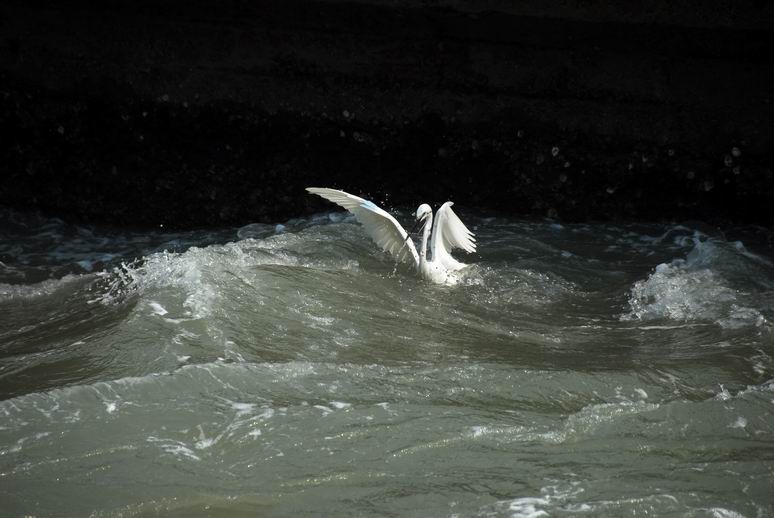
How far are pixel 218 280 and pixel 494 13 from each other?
4.05m

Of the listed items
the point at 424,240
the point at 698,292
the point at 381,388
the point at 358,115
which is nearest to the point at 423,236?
the point at 424,240

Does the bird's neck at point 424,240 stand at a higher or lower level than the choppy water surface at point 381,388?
higher

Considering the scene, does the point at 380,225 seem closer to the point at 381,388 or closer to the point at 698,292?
the point at 381,388

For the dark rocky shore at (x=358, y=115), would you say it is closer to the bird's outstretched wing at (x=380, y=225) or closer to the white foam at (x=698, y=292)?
the white foam at (x=698, y=292)

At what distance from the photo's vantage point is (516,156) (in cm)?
862

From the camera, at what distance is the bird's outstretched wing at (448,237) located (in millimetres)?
6457

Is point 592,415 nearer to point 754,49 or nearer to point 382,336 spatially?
point 382,336

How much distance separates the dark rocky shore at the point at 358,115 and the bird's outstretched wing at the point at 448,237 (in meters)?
1.86

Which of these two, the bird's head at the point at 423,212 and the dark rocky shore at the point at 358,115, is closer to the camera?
the bird's head at the point at 423,212

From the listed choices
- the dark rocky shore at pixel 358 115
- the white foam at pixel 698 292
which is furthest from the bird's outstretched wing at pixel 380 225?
the dark rocky shore at pixel 358 115

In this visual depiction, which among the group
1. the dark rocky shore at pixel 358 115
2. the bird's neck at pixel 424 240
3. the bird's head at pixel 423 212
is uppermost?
the dark rocky shore at pixel 358 115

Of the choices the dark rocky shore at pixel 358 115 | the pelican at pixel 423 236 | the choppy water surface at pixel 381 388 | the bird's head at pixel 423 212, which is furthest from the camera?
the dark rocky shore at pixel 358 115

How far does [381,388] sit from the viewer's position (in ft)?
14.4

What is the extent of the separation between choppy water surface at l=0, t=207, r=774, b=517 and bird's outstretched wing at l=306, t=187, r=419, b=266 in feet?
0.71
